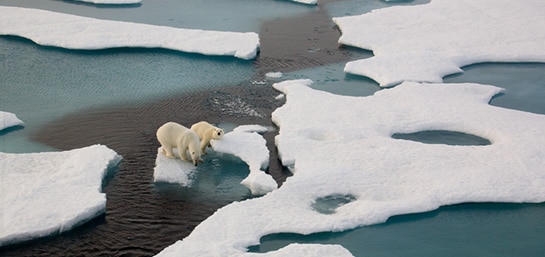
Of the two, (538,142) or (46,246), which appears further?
(538,142)

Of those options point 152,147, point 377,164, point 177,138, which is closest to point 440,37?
point 377,164

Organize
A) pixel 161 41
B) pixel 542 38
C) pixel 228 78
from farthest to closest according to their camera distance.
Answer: pixel 542 38 < pixel 161 41 < pixel 228 78

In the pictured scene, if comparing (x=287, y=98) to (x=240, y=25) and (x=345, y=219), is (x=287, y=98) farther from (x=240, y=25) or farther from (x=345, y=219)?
(x=240, y=25)

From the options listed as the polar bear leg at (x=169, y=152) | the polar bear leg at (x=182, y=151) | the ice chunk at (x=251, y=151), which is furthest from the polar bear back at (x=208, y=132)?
the polar bear leg at (x=169, y=152)

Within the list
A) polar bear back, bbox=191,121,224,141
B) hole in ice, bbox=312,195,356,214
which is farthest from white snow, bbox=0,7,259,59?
hole in ice, bbox=312,195,356,214

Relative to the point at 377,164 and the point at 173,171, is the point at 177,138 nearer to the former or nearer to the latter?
the point at 173,171

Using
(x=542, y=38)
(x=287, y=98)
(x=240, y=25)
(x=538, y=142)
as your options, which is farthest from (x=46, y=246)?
(x=542, y=38)
